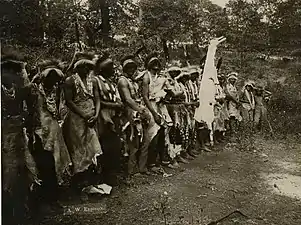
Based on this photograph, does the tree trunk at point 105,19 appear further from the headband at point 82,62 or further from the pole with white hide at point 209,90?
the pole with white hide at point 209,90

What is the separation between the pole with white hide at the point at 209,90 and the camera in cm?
181

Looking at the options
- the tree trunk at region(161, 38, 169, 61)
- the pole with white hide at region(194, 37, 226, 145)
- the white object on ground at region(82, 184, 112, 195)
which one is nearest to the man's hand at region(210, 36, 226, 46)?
the pole with white hide at region(194, 37, 226, 145)

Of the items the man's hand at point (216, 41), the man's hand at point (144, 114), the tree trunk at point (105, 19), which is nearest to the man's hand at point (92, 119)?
the man's hand at point (144, 114)

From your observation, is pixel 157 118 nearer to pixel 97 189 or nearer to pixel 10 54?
pixel 97 189

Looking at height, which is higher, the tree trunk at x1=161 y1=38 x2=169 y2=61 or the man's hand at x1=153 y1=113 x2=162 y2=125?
the tree trunk at x1=161 y1=38 x2=169 y2=61

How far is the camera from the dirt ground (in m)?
1.74

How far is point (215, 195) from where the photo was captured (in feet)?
5.85

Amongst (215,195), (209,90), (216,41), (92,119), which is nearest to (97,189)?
(92,119)

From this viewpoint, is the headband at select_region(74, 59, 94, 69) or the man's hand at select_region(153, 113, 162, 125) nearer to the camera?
the headband at select_region(74, 59, 94, 69)

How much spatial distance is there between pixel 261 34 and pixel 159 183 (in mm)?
623

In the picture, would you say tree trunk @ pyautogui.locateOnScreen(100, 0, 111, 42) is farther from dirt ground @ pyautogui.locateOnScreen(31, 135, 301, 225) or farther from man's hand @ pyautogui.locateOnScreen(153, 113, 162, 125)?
dirt ground @ pyautogui.locateOnScreen(31, 135, 301, 225)

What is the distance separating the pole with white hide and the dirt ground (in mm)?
117

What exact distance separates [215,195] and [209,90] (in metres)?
0.36

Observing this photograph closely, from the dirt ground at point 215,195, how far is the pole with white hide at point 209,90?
117 mm
